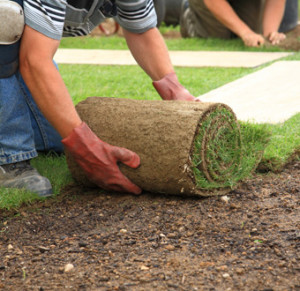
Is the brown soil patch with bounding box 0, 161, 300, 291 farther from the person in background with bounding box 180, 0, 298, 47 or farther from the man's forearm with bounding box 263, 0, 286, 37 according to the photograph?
the man's forearm with bounding box 263, 0, 286, 37

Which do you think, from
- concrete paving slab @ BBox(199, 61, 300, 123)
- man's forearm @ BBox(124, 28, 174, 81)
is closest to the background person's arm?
concrete paving slab @ BBox(199, 61, 300, 123)

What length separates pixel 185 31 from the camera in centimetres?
758

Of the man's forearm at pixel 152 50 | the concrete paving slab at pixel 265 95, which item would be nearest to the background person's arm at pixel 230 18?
the concrete paving slab at pixel 265 95

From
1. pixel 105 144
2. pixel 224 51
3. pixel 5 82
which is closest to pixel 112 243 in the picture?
pixel 105 144

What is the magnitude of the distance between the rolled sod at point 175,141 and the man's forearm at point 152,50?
484mm

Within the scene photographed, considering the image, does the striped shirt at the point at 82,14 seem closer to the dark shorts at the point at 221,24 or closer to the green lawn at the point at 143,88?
the green lawn at the point at 143,88

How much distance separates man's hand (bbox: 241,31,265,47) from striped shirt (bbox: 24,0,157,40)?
3319 millimetres

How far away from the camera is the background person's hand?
627 centimetres

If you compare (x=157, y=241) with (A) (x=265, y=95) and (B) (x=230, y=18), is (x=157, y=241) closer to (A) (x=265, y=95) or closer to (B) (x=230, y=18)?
(A) (x=265, y=95)

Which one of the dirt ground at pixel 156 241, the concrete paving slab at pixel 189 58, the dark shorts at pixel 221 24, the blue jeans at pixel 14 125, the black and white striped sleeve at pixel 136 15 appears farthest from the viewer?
the dark shorts at pixel 221 24

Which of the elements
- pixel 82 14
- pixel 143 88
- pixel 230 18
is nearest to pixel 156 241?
pixel 82 14

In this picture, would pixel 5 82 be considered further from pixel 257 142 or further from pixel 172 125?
pixel 257 142

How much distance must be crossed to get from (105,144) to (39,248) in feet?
1.83

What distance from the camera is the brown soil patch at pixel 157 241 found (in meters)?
1.87
